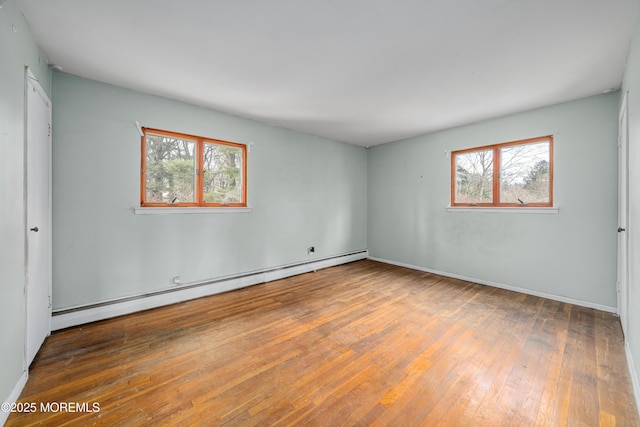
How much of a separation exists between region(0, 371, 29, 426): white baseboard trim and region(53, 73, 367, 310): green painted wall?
0.99 meters

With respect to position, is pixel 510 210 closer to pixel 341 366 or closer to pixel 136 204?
pixel 341 366

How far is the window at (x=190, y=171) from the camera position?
3.10 m

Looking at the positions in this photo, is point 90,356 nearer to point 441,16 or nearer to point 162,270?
point 162,270

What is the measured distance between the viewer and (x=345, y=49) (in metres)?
2.19

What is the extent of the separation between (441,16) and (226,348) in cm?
313

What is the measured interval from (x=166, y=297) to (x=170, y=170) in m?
1.61

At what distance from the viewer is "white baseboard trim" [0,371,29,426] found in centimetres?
143

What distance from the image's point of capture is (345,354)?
7.02ft

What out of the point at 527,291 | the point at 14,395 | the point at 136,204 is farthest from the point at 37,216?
the point at 527,291

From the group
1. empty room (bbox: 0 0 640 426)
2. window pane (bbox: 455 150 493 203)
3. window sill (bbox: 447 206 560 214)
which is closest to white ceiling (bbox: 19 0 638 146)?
empty room (bbox: 0 0 640 426)

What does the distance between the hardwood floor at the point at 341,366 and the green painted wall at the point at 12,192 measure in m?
Result: 0.35

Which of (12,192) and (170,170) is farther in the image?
(170,170)

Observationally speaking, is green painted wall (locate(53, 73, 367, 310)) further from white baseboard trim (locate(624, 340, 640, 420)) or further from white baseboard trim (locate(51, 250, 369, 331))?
white baseboard trim (locate(624, 340, 640, 420))

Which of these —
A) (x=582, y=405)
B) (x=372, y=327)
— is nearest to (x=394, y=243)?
(x=372, y=327)
